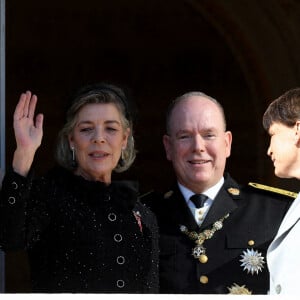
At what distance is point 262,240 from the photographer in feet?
12.6

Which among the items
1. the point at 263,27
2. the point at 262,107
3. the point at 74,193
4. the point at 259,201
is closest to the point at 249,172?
the point at 262,107

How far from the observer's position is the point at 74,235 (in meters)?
3.56

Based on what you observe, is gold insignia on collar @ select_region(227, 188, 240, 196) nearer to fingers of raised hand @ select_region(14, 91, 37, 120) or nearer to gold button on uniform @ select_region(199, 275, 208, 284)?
gold button on uniform @ select_region(199, 275, 208, 284)

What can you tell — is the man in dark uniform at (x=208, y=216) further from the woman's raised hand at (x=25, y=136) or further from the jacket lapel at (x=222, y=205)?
the woman's raised hand at (x=25, y=136)

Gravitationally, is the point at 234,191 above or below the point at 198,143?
below

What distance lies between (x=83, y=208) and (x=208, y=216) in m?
0.45

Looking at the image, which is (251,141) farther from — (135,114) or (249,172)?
(135,114)

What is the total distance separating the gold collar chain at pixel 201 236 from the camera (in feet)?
12.6

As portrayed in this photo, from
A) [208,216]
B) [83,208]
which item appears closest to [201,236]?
[208,216]

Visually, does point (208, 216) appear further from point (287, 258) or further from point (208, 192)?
point (287, 258)

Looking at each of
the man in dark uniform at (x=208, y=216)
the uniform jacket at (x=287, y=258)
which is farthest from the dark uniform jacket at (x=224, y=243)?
the uniform jacket at (x=287, y=258)

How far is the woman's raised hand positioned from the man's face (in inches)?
20.7

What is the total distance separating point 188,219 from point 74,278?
507 millimetres

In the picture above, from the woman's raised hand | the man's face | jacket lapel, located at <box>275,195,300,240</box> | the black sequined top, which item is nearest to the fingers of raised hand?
the woman's raised hand
